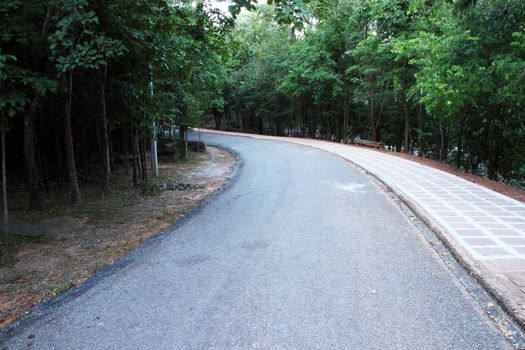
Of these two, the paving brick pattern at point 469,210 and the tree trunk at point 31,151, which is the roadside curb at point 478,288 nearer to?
the paving brick pattern at point 469,210

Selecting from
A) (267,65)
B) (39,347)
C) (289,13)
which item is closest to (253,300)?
(39,347)

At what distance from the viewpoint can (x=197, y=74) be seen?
9.91 m

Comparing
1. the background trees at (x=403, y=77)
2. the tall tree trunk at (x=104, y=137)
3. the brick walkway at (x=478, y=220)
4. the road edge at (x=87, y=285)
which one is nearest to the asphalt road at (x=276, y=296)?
the road edge at (x=87, y=285)

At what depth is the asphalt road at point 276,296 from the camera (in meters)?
3.11

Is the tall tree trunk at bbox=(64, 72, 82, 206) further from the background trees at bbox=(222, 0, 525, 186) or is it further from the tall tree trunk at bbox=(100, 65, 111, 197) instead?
the background trees at bbox=(222, 0, 525, 186)

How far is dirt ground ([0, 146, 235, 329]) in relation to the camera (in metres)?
4.41

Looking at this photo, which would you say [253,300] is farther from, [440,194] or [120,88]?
[120,88]

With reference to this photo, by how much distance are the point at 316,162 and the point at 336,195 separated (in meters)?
5.77

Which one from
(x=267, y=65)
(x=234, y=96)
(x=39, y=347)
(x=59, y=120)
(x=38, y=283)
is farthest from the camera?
(x=234, y=96)

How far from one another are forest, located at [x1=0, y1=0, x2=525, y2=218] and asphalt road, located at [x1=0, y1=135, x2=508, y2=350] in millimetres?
2900

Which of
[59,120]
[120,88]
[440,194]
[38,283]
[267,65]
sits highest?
[267,65]

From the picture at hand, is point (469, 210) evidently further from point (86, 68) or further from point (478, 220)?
point (86, 68)

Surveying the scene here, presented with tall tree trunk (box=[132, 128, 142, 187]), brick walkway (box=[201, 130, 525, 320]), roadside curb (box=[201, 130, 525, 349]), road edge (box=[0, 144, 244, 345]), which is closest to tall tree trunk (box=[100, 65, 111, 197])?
tall tree trunk (box=[132, 128, 142, 187])

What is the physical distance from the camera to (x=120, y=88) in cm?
929
